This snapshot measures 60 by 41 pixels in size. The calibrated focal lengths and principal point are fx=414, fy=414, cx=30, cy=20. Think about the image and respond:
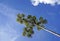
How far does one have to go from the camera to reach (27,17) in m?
59.7

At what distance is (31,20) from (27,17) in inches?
31.5

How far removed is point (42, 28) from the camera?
59562mm

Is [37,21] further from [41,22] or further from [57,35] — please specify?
[57,35]

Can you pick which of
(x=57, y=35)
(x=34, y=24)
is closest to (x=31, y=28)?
(x=34, y=24)

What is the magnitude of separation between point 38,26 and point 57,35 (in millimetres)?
3907

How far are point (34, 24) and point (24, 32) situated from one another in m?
1.97

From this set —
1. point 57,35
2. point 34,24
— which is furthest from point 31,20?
point 57,35

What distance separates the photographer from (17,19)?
60.0 m

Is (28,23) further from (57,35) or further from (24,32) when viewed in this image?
(57,35)

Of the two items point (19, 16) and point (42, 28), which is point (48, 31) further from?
point (19, 16)

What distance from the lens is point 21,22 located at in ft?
198

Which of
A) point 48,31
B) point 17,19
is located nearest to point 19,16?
point 17,19

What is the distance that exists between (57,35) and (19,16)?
6.52 meters

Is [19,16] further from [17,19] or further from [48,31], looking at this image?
[48,31]
